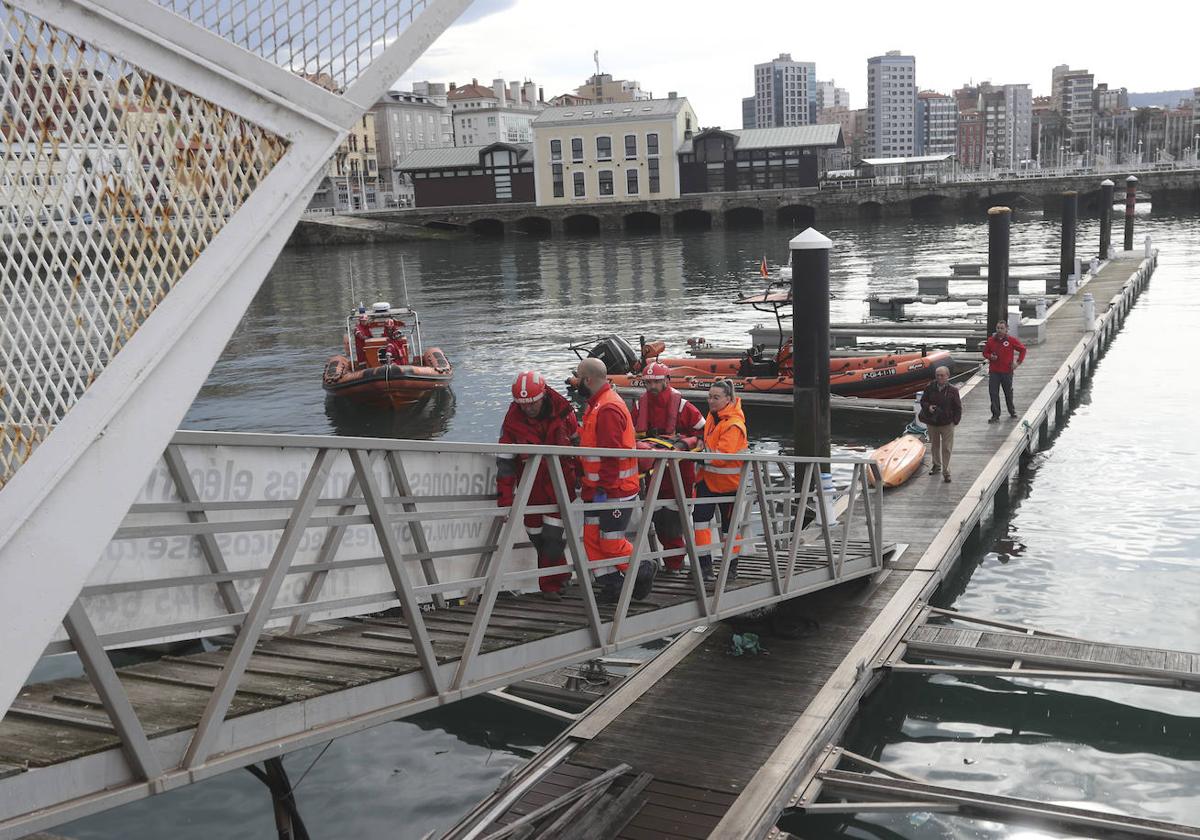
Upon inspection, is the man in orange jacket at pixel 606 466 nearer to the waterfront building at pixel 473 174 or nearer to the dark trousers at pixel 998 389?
the dark trousers at pixel 998 389

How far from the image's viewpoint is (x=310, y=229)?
90812 mm

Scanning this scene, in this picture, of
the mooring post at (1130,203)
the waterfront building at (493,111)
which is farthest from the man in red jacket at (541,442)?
the waterfront building at (493,111)

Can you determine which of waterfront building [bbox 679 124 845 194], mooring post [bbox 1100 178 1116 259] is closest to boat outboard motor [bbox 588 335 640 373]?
mooring post [bbox 1100 178 1116 259]

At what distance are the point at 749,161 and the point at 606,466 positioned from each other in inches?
3563

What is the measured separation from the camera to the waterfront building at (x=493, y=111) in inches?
6590

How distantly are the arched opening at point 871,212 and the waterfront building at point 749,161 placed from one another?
4553 millimetres

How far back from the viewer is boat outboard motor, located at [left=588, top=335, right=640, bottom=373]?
2541cm

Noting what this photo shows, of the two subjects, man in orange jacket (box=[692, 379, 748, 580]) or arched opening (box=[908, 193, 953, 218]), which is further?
Answer: arched opening (box=[908, 193, 953, 218])

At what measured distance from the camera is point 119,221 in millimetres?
3078

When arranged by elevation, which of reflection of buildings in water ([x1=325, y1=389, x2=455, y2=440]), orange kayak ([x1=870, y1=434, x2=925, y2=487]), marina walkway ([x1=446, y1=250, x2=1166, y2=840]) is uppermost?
orange kayak ([x1=870, y1=434, x2=925, y2=487])

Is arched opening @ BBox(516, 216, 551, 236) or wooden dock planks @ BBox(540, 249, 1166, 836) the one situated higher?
arched opening @ BBox(516, 216, 551, 236)

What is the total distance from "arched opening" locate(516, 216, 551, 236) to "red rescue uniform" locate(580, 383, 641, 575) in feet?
293

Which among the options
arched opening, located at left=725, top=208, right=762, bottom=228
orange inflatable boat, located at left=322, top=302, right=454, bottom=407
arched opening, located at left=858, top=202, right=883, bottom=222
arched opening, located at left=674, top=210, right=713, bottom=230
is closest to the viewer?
orange inflatable boat, located at left=322, top=302, right=454, bottom=407

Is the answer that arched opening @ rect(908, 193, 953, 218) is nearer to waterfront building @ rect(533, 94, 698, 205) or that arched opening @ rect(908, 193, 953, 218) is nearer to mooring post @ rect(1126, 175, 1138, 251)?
waterfront building @ rect(533, 94, 698, 205)
